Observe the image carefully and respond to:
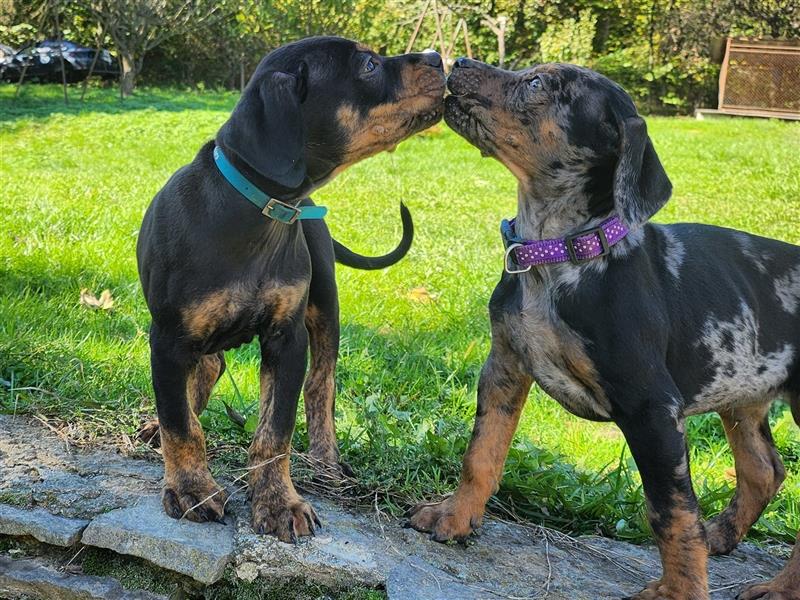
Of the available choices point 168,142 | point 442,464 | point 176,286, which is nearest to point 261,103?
point 176,286

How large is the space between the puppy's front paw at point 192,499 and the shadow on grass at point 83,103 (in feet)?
51.3

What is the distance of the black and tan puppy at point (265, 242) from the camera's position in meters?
3.24

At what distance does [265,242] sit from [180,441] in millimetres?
800

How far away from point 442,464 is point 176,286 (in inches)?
62.5

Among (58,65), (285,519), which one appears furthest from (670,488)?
(58,65)

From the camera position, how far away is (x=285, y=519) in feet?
11.0

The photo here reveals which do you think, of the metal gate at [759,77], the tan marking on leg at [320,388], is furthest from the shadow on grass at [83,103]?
the tan marking on leg at [320,388]

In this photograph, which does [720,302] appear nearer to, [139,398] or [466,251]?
[139,398]

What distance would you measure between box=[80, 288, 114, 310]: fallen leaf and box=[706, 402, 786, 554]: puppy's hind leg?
390 cm

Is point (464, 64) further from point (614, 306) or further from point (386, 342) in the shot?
point (386, 342)

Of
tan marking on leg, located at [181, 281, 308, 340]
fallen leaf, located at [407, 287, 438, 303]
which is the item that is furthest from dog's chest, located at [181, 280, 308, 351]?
fallen leaf, located at [407, 287, 438, 303]

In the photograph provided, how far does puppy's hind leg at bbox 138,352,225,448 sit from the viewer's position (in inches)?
162

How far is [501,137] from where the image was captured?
11.4 ft

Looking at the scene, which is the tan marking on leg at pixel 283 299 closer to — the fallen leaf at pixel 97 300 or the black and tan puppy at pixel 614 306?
the black and tan puppy at pixel 614 306
